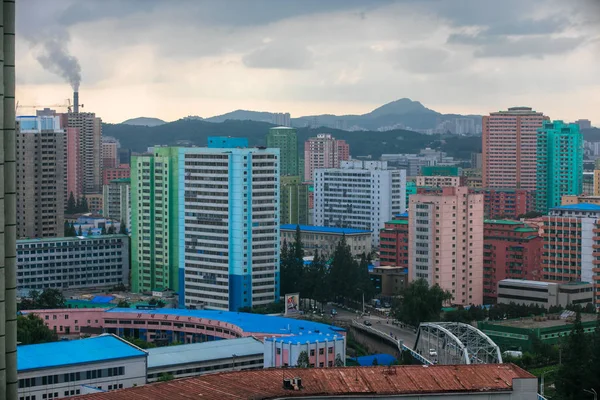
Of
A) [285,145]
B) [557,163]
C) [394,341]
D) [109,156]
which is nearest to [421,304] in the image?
[394,341]

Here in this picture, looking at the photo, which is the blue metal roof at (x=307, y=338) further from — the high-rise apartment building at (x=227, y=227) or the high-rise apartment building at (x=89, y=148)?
the high-rise apartment building at (x=89, y=148)

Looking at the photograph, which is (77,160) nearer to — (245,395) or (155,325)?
(155,325)

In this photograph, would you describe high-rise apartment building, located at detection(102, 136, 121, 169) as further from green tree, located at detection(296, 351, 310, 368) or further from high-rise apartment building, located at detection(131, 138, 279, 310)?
green tree, located at detection(296, 351, 310, 368)

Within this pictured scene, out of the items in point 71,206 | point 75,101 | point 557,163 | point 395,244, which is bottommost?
point 395,244

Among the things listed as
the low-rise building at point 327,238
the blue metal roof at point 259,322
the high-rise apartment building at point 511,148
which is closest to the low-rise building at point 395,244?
the low-rise building at point 327,238

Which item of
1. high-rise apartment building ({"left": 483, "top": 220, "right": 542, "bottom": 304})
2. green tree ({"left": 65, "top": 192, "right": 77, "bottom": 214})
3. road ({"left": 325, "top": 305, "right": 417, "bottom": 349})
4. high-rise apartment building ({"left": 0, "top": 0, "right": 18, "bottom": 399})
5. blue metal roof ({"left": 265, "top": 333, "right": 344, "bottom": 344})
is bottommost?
road ({"left": 325, "top": 305, "right": 417, "bottom": 349})

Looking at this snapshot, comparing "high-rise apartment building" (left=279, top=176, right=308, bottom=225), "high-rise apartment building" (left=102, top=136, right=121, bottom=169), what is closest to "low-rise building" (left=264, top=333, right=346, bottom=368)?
"high-rise apartment building" (left=279, top=176, right=308, bottom=225)

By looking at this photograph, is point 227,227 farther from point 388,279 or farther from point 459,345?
point 459,345
